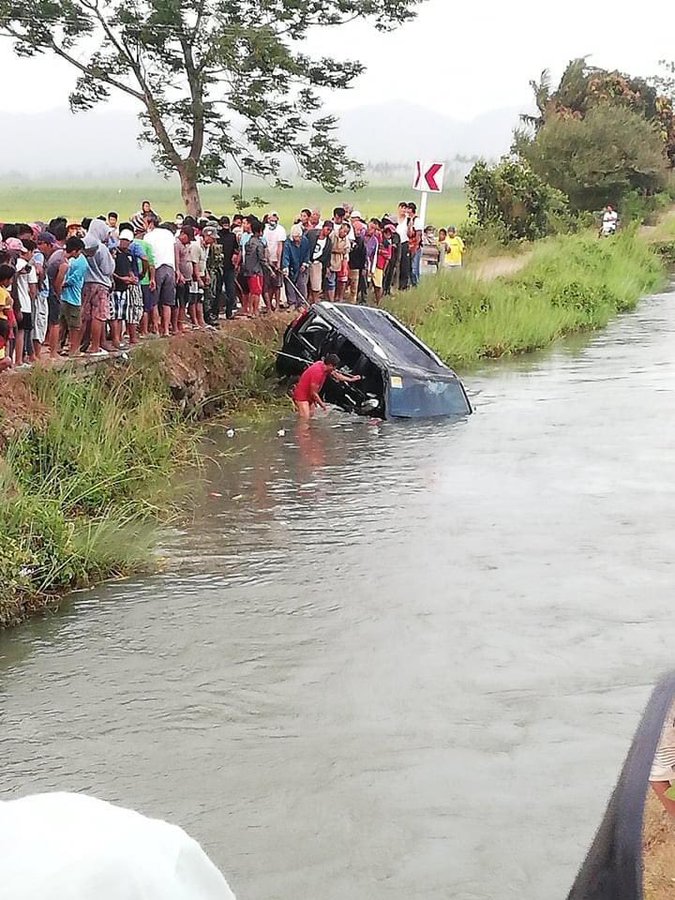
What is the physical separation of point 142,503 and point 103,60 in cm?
1386

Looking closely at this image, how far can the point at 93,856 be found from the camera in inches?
59.6

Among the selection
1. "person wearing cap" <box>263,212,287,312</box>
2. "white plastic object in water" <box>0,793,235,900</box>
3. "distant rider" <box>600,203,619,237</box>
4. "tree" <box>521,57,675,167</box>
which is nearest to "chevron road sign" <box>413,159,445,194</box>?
"person wearing cap" <box>263,212,287,312</box>

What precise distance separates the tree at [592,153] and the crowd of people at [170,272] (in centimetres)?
2364

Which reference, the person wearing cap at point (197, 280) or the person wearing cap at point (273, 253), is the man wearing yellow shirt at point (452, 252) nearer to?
the person wearing cap at point (273, 253)

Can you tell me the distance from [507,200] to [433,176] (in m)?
14.2

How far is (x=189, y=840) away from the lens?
5.29 ft

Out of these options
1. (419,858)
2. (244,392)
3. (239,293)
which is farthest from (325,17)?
(419,858)

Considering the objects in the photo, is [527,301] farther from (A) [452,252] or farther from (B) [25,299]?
(B) [25,299]

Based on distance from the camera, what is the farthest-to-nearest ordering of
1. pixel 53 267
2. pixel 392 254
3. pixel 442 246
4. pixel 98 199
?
pixel 98 199
pixel 442 246
pixel 392 254
pixel 53 267

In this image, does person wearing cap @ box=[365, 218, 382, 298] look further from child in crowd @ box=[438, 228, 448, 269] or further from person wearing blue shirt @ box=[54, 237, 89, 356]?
person wearing blue shirt @ box=[54, 237, 89, 356]

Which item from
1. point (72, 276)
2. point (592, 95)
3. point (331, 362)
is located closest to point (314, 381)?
point (331, 362)

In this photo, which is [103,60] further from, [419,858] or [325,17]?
[419,858]

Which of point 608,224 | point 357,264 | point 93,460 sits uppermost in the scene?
point 608,224

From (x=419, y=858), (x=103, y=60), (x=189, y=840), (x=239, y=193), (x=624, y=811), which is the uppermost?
(x=103, y=60)
